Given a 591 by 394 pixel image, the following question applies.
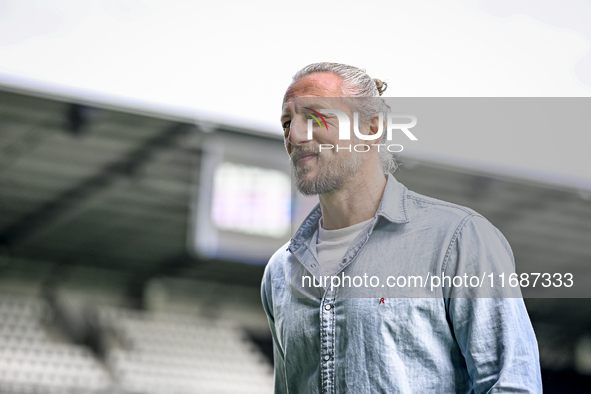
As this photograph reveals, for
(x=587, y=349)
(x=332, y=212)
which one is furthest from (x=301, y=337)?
(x=587, y=349)

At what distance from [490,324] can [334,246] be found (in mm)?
368

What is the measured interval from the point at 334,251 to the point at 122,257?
26.4 feet

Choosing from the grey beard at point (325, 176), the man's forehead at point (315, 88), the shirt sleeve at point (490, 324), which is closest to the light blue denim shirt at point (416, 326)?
the shirt sleeve at point (490, 324)

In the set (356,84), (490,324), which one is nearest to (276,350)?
(490,324)

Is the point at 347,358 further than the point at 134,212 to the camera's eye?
No

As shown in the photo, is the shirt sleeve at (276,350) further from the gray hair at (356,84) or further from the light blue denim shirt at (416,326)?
the gray hair at (356,84)

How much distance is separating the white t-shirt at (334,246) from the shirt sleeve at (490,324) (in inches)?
8.7

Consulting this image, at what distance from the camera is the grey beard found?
125cm

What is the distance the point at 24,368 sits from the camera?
7.50 metres

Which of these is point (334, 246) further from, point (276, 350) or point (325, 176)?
point (276, 350)

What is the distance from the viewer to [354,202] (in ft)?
4.30

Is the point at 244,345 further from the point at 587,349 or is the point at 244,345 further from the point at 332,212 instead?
the point at 332,212

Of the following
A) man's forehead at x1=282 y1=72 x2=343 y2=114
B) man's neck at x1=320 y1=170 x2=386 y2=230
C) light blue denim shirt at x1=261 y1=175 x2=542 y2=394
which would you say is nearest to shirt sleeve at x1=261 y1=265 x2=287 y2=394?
light blue denim shirt at x1=261 y1=175 x2=542 y2=394

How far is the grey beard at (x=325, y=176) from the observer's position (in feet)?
4.09
